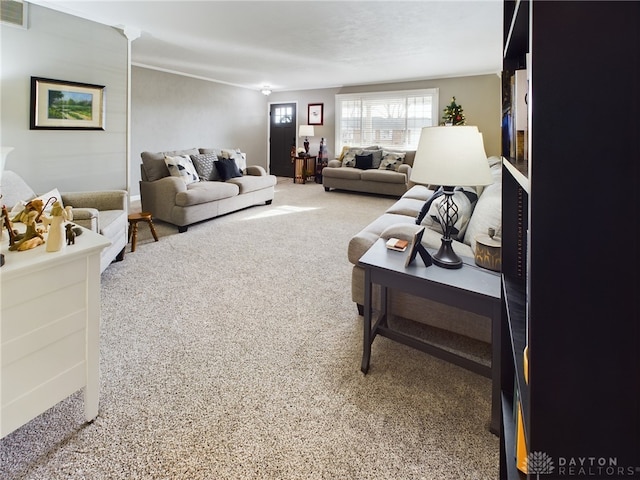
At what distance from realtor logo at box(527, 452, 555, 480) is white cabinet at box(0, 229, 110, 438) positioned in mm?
1430

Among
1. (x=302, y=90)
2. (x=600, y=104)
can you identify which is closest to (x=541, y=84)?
(x=600, y=104)

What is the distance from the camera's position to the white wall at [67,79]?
3.24 meters

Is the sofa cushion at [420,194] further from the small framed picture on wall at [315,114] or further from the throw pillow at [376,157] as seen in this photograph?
the small framed picture on wall at [315,114]

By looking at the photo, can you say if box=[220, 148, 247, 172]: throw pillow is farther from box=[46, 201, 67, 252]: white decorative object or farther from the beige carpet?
box=[46, 201, 67, 252]: white decorative object

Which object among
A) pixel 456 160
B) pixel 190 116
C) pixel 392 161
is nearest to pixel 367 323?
pixel 456 160

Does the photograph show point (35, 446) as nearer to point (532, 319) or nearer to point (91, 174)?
point (532, 319)

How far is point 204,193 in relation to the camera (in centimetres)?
475

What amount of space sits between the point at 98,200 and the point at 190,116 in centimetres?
442

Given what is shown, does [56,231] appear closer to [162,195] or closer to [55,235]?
[55,235]

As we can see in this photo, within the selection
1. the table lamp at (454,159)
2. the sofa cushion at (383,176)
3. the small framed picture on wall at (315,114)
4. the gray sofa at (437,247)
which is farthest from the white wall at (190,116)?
the table lamp at (454,159)

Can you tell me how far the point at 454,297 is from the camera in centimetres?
156

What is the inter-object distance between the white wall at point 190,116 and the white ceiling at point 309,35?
410 mm

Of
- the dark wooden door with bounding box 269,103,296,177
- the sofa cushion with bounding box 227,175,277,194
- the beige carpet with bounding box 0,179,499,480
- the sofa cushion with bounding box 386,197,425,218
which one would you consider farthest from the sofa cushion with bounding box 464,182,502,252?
the dark wooden door with bounding box 269,103,296,177

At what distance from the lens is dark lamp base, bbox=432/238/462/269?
173cm
